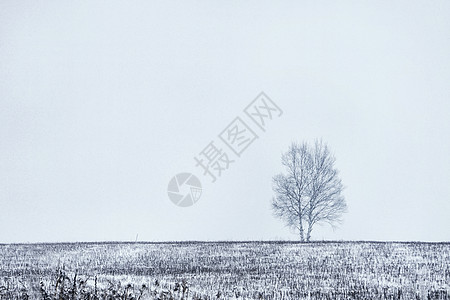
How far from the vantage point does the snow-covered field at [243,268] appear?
1825 cm

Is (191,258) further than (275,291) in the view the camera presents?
Yes

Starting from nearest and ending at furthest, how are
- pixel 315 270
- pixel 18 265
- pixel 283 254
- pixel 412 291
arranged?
pixel 412 291 → pixel 315 270 → pixel 18 265 → pixel 283 254

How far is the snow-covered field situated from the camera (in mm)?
18250

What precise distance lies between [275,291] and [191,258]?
1097cm

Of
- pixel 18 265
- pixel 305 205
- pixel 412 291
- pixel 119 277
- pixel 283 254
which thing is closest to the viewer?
pixel 412 291

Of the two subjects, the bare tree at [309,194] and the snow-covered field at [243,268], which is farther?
the bare tree at [309,194]

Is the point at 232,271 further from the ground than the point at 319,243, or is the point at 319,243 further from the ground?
the point at 319,243

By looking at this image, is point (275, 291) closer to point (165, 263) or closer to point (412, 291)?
point (412, 291)

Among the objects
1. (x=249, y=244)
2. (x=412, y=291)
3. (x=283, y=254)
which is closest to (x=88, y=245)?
(x=249, y=244)

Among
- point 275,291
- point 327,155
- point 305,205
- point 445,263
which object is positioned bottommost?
point 275,291

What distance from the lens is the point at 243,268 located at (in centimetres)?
2594

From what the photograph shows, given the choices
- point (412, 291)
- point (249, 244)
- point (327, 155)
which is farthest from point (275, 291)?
point (327, 155)

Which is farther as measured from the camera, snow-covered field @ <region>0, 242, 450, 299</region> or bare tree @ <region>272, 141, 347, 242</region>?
bare tree @ <region>272, 141, 347, 242</region>

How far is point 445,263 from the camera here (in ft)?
83.5
